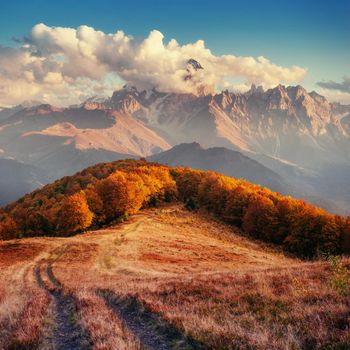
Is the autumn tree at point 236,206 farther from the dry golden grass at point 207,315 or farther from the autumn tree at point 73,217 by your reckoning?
the dry golden grass at point 207,315

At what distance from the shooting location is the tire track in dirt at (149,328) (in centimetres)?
1121

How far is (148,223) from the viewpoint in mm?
85562

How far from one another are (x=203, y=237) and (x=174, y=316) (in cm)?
6725

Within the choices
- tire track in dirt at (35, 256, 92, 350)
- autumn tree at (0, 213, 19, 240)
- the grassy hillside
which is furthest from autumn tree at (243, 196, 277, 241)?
tire track in dirt at (35, 256, 92, 350)

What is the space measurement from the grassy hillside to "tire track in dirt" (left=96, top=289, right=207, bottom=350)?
74226 millimetres

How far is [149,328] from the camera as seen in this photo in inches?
529

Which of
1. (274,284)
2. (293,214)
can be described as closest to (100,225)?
(293,214)

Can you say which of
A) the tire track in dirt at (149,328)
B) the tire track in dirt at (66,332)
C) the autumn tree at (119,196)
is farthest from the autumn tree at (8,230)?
the tire track in dirt at (149,328)

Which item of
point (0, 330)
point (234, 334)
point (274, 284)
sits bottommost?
point (0, 330)

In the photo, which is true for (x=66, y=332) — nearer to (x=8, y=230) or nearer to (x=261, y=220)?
(x=8, y=230)

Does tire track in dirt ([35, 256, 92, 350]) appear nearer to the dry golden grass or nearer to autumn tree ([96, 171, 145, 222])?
the dry golden grass

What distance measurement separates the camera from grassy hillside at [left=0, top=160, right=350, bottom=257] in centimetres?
9019

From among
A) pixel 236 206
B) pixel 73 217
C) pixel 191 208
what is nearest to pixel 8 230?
pixel 73 217

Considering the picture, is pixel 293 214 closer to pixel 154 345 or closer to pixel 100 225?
pixel 100 225
